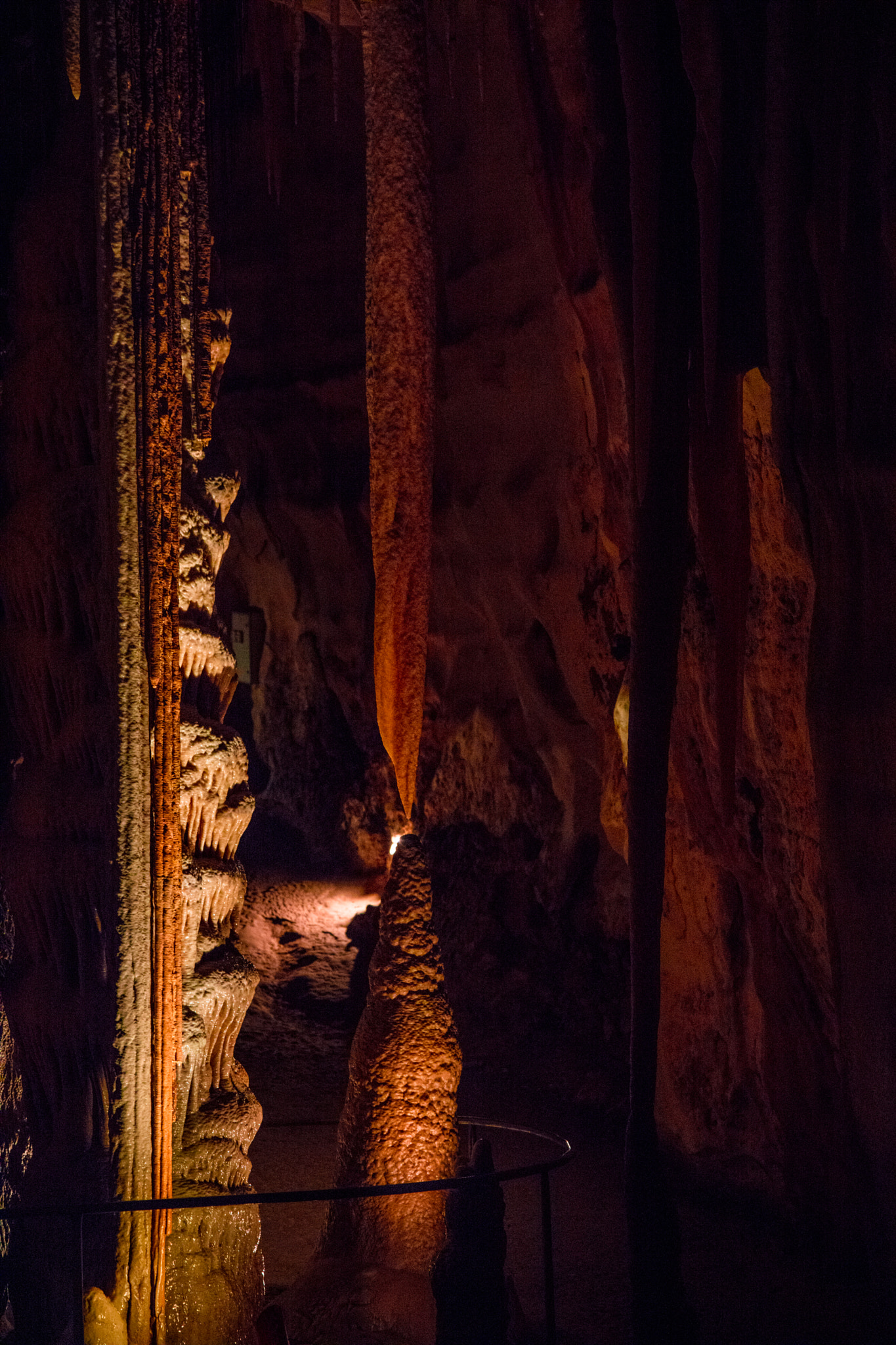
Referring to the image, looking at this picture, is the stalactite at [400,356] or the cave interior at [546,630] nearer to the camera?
the cave interior at [546,630]

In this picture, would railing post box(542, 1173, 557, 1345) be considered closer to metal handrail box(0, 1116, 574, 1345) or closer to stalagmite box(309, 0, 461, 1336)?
metal handrail box(0, 1116, 574, 1345)

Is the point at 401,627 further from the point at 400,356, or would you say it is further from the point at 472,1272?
the point at 472,1272

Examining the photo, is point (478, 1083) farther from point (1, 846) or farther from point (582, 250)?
point (582, 250)

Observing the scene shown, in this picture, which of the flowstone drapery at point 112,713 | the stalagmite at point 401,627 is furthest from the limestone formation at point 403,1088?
the flowstone drapery at point 112,713

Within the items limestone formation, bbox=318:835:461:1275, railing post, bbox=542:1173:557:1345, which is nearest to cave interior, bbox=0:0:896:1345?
limestone formation, bbox=318:835:461:1275

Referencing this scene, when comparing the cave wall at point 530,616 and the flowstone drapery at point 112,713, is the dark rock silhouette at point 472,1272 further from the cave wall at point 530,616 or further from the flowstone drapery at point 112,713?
the cave wall at point 530,616

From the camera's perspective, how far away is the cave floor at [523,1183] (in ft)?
14.8

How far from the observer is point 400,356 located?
4094 millimetres

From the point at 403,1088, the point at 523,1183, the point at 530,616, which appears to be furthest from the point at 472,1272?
the point at 530,616

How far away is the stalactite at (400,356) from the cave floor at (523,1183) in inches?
74.1

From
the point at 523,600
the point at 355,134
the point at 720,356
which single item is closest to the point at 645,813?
the point at 720,356

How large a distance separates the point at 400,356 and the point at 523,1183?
13.8ft

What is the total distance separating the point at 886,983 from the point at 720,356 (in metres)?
1.58

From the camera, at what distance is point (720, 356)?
3.04 metres
